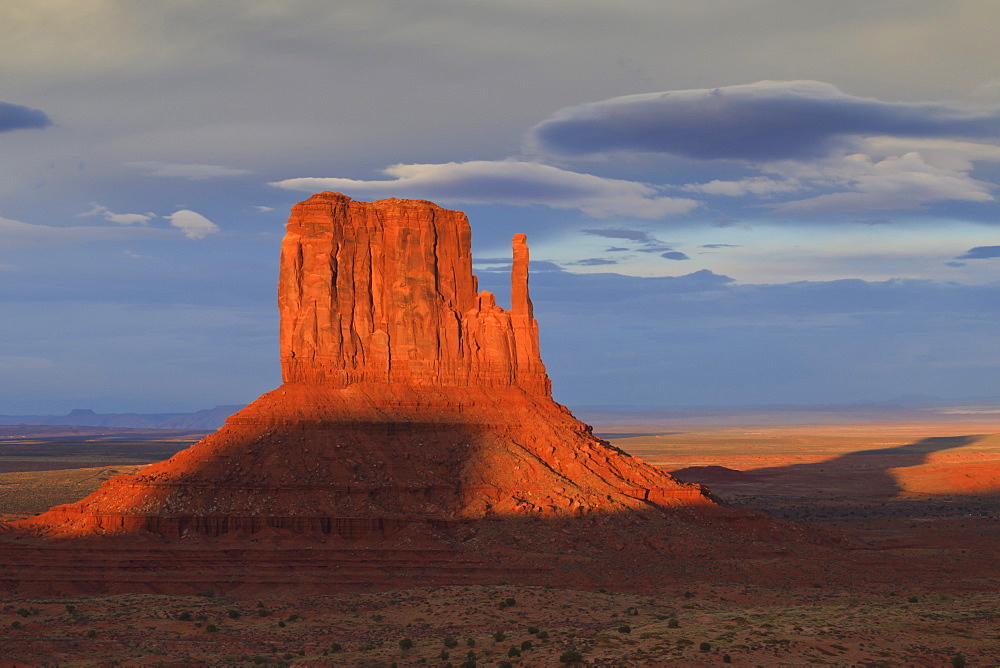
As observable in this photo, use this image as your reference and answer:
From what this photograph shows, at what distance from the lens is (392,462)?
6938 centimetres

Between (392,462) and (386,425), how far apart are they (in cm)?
277

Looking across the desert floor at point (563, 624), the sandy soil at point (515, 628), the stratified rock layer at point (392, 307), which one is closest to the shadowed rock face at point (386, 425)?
the stratified rock layer at point (392, 307)

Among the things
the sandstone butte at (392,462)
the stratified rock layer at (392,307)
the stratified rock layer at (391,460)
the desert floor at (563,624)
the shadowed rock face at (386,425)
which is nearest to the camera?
the desert floor at (563,624)

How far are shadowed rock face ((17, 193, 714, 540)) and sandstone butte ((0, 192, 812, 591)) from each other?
109 mm

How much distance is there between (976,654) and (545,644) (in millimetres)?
13213

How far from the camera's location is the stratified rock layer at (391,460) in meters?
63.6

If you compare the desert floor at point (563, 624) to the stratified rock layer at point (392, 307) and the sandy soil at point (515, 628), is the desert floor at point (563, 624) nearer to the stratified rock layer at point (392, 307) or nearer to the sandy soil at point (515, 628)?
the sandy soil at point (515, 628)

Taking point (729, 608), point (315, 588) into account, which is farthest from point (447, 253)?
point (729, 608)

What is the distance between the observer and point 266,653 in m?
44.0

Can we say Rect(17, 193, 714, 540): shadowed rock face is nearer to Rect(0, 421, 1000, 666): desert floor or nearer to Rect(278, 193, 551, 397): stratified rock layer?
Rect(278, 193, 551, 397): stratified rock layer

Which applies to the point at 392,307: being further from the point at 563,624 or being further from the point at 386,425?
the point at 563,624

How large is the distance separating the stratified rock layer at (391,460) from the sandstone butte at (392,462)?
0.11 meters

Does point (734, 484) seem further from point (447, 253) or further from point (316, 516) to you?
point (316, 516)

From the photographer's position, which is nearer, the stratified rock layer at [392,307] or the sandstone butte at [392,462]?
the sandstone butte at [392,462]
